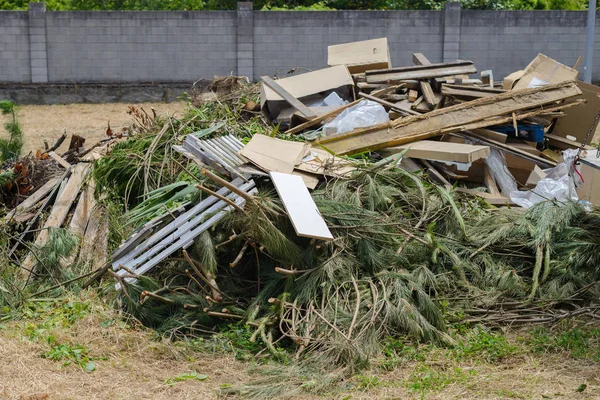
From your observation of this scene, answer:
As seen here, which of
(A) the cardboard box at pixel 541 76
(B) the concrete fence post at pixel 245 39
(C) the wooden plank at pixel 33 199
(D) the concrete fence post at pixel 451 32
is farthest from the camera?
(B) the concrete fence post at pixel 245 39

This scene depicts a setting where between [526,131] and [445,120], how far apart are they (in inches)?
38.5

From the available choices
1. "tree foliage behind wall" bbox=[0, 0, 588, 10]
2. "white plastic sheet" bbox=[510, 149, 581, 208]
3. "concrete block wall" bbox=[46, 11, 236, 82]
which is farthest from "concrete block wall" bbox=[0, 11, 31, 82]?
"white plastic sheet" bbox=[510, 149, 581, 208]

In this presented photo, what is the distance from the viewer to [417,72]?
878cm

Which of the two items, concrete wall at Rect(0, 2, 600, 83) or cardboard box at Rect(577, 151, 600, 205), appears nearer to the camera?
cardboard box at Rect(577, 151, 600, 205)

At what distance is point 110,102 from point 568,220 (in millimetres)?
13602

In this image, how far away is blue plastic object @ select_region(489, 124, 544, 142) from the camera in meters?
7.84

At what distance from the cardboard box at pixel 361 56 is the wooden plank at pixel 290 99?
3.67 feet

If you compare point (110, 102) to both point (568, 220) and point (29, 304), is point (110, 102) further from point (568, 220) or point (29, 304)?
point (568, 220)

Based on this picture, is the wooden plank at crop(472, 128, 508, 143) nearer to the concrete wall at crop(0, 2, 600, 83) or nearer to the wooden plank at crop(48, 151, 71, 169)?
the wooden plank at crop(48, 151, 71, 169)

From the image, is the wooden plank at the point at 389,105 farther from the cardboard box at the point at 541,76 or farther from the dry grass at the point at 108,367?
the dry grass at the point at 108,367

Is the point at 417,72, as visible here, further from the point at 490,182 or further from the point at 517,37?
the point at 517,37

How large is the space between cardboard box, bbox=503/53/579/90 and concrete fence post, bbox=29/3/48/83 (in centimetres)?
1247

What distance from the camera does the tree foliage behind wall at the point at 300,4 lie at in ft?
65.6

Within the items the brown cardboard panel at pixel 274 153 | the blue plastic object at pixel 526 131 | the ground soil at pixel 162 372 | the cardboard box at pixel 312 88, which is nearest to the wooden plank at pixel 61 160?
the cardboard box at pixel 312 88
